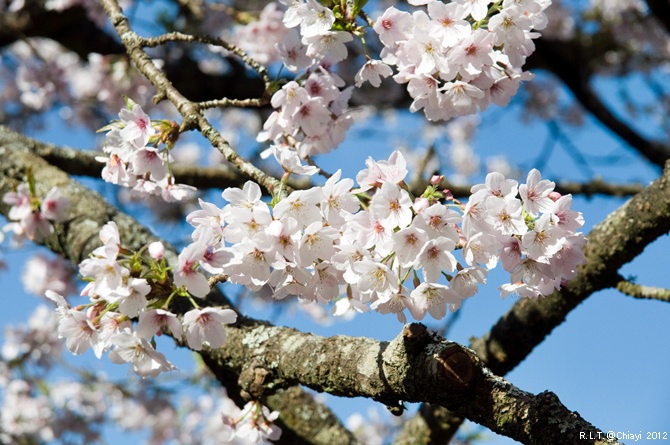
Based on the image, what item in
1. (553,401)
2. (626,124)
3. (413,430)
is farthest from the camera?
(626,124)

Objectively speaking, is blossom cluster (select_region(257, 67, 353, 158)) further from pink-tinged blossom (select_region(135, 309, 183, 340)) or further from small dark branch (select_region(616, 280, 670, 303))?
small dark branch (select_region(616, 280, 670, 303))

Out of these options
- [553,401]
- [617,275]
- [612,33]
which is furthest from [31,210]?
[612,33]

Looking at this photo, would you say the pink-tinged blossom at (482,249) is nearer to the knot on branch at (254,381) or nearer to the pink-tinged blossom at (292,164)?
the pink-tinged blossom at (292,164)

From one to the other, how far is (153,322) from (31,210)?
1.33 metres

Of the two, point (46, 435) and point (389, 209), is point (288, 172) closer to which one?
point (389, 209)

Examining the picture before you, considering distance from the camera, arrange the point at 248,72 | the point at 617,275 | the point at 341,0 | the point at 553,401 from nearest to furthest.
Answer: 1. the point at 553,401
2. the point at 341,0
3. the point at 617,275
4. the point at 248,72

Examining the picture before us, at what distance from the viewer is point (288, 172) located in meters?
1.49

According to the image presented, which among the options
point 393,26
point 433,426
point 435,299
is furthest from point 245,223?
point 433,426

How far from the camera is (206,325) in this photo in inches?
57.3

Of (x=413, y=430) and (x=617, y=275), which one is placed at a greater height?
(x=617, y=275)

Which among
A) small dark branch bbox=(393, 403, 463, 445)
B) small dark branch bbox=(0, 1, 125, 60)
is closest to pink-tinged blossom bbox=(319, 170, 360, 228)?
small dark branch bbox=(393, 403, 463, 445)

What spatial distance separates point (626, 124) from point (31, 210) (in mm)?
3984

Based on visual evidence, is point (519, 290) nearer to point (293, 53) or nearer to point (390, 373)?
point (390, 373)

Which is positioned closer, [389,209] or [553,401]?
[389,209]
